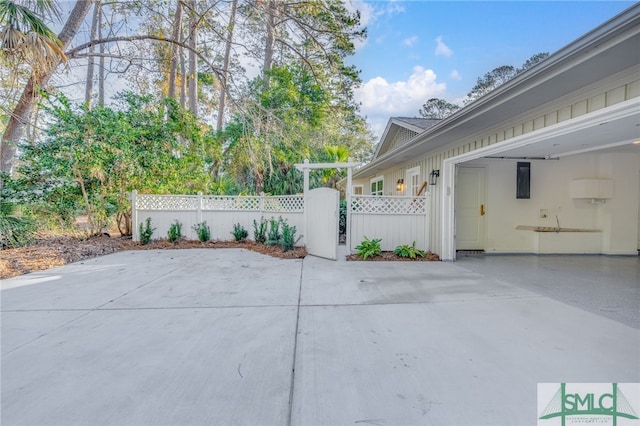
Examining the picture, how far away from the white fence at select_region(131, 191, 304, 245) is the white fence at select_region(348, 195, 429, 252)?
85.3 inches

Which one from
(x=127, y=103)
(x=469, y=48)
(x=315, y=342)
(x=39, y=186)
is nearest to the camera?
(x=315, y=342)

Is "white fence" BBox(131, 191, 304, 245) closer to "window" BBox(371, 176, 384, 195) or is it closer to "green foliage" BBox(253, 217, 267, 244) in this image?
"green foliage" BBox(253, 217, 267, 244)

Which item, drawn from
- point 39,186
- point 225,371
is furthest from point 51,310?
point 39,186

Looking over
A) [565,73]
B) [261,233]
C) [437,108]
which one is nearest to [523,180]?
[565,73]

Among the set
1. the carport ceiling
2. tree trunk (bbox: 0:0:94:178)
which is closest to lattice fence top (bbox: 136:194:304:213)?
tree trunk (bbox: 0:0:94:178)

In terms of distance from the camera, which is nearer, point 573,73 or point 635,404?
point 635,404

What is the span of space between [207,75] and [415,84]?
33.1 ft

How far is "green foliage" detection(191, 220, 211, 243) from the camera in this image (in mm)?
7929

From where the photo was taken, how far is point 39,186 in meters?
6.84

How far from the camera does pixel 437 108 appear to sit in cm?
2377

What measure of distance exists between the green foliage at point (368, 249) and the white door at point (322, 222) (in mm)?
595

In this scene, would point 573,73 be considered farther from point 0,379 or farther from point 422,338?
point 0,379

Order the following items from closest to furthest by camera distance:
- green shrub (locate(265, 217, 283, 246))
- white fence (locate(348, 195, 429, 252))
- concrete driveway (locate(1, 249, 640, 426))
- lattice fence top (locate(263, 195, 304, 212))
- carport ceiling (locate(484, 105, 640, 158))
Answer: concrete driveway (locate(1, 249, 640, 426)) → carport ceiling (locate(484, 105, 640, 158)) → white fence (locate(348, 195, 429, 252)) → green shrub (locate(265, 217, 283, 246)) → lattice fence top (locate(263, 195, 304, 212))

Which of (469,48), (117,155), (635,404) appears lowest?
(635,404)
